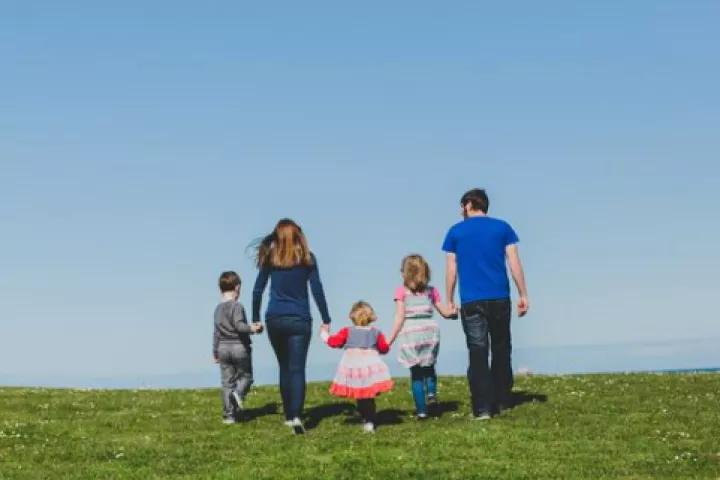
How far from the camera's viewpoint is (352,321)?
59.0 feet

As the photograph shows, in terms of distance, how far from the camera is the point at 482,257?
18359 millimetres

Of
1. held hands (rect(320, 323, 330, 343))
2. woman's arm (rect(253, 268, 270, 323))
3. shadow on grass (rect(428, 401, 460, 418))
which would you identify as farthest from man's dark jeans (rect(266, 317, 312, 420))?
shadow on grass (rect(428, 401, 460, 418))

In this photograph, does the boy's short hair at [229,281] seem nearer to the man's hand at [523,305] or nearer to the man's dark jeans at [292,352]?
the man's dark jeans at [292,352]

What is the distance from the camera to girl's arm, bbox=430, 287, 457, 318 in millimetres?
18625

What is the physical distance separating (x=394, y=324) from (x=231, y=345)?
3.30 meters

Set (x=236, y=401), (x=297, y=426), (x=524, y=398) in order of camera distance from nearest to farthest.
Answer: (x=297, y=426)
(x=236, y=401)
(x=524, y=398)

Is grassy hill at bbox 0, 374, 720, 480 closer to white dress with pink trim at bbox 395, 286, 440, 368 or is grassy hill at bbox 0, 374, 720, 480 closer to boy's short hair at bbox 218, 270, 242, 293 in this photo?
white dress with pink trim at bbox 395, 286, 440, 368

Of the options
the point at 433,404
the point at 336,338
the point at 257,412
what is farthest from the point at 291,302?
the point at 257,412

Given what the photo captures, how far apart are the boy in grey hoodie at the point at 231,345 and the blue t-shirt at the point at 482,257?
437 centimetres

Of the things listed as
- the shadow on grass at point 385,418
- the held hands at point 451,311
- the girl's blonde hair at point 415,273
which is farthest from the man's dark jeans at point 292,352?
the held hands at point 451,311

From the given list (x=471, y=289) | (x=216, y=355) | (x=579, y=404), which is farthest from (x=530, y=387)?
(x=216, y=355)

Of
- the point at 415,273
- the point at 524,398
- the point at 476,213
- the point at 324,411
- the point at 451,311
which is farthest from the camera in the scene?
the point at 524,398

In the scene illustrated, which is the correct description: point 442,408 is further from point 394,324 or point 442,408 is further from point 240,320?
point 240,320

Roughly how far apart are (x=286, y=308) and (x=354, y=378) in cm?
176
